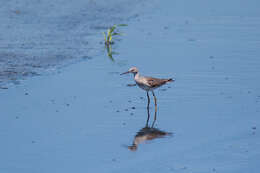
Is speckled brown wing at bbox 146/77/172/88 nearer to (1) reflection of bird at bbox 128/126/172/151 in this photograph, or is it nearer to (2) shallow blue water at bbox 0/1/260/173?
(2) shallow blue water at bbox 0/1/260/173

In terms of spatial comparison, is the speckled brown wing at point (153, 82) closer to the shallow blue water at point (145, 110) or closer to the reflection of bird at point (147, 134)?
the shallow blue water at point (145, 110)

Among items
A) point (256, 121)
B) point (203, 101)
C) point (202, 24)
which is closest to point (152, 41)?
point (202, 24)

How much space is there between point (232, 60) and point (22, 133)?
6.62 metres

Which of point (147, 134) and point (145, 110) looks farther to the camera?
point (145, 110)

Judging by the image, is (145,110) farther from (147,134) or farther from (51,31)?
(51,31)

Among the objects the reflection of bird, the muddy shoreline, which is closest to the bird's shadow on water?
the reflection of bird

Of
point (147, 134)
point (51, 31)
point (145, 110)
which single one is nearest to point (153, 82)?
point (145, 110)

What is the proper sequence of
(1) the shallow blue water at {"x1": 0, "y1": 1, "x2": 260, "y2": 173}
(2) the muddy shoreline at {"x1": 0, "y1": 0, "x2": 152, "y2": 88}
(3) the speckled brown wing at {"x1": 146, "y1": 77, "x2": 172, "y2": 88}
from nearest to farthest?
1. (1) the shallow blue water at {"x1": 0, "y1": 1, "x2": 260, "y2": 173}
2. (3) the speckled brown wing at {"x1": 146, "y1": 77, "x2": 172, "y2": 88}
3. (2) the muddy shoreline at {"x1": 0, "y1": 0, "x2": 152, "y2": 88}

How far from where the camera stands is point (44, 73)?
13.5m

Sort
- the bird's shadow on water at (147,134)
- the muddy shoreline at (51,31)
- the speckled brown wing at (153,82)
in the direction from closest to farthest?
1. the bird's shadow on water at (147,134)
2. the speckled brown wing at (153,82)
3. the muddy shoreline at (51,31)

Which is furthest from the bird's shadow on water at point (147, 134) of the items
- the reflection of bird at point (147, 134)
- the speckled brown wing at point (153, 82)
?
the speckled brown wing at point (153, 82)

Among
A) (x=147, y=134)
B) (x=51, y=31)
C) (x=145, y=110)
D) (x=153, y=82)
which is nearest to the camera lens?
(x=147, y=134)

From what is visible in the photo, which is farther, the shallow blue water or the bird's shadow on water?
the bird's shadow on water

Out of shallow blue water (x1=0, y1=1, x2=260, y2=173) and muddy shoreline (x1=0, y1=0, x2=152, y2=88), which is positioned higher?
muddy shoreline (x1=0, y1=0, x2=152, y2=88)
